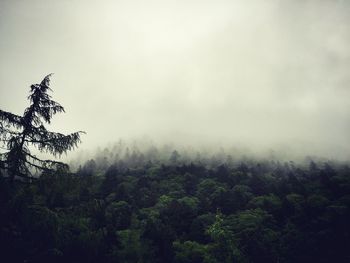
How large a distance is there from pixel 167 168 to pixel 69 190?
6506 inches

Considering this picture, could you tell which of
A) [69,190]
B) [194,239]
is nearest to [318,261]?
[194,239]

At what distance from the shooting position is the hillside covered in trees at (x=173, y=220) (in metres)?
14.9

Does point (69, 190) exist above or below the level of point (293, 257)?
above

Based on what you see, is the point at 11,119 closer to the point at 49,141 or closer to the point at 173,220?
the point at 49,141

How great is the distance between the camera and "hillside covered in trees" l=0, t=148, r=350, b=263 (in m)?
14.9

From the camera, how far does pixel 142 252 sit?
204 feet

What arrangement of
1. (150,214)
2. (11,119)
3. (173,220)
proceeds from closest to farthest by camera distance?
(11,119), (173,220), (150,214)

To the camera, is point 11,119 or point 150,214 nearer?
point 11,119

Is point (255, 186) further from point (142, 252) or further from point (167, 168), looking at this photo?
point (142, 252)

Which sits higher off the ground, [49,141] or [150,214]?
[150,214]

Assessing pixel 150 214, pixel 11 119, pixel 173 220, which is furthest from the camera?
pixel 150 214

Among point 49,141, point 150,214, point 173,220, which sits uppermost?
point 150,214

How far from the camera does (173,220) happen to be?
85562 mm

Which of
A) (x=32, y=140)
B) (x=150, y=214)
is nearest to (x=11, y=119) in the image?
(x=32, y=140)
